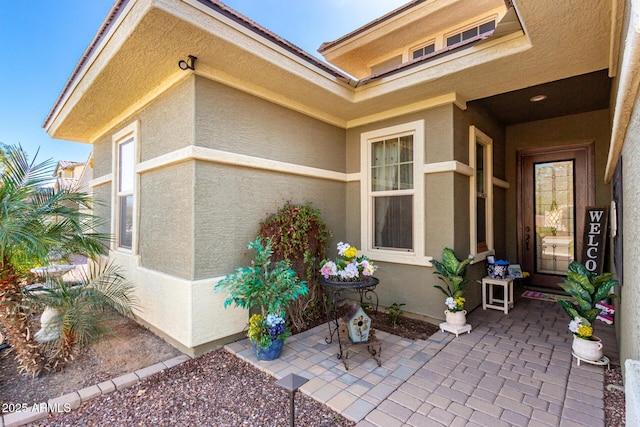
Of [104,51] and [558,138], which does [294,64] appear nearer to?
[104,51]

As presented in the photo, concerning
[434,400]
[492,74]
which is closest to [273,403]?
[434,400]

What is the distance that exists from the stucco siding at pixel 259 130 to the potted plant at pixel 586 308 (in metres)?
3.40

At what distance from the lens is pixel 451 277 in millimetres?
3834

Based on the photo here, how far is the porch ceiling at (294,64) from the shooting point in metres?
2.60

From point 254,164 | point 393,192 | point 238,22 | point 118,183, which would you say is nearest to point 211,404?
point 254,164

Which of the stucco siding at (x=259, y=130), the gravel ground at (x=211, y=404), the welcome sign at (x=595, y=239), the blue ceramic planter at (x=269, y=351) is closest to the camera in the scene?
the gravel ground at (x=211, y=404)

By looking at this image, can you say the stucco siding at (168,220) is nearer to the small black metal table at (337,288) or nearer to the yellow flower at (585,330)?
the small black metal table at (337,288)

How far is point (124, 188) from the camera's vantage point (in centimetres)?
495

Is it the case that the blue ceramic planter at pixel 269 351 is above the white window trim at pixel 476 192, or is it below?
below

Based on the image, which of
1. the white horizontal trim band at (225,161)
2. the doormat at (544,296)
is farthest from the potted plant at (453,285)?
the doormat at (544,296)

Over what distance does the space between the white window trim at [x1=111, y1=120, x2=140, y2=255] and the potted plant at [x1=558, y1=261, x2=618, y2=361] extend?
5.26 meters

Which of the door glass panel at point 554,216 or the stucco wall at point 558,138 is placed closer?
the stucco wall at point 558,138

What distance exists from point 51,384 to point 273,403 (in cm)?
211

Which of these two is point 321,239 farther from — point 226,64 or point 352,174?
point 226,64
